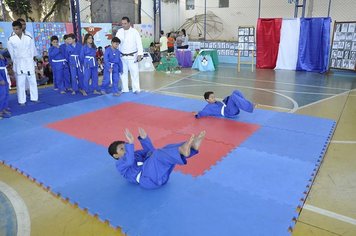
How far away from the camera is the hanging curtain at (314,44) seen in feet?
34.3

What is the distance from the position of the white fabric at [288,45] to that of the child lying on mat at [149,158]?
9.85 m

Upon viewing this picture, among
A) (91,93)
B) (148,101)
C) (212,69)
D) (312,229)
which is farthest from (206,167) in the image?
(212,69)

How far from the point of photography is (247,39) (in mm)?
12531

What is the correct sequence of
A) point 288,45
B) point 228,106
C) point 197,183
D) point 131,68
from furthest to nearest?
1. point 288,45
2. point 131,68
3. point 228,106
4. point 197,183

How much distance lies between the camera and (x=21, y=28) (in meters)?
6.26

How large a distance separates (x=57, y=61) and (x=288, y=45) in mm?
8479

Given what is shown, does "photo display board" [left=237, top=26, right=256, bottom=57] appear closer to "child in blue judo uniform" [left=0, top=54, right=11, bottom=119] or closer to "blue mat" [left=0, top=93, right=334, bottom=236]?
"blue mat" [left=0, top=93, right=334, bottom=236]

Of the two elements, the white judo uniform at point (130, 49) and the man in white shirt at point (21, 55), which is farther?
the white judo uniform at point (130, 49)

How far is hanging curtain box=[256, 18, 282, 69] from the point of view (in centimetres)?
1151

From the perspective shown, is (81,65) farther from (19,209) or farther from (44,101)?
(19,209)

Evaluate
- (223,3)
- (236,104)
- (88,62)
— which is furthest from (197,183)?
(223,3)

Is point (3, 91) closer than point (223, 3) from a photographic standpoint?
A: Yes

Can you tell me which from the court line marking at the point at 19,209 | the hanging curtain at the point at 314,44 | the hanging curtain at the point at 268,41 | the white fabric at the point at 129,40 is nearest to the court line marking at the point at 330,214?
the court line marking at the point at 19,209

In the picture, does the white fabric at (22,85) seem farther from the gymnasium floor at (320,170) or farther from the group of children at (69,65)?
the gymnasium floor at (320,170)
